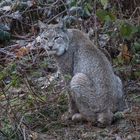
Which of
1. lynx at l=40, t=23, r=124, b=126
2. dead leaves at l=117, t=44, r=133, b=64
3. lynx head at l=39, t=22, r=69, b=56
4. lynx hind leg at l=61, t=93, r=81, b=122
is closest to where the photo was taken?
lynx at l=40, t=23, r=124, b=126

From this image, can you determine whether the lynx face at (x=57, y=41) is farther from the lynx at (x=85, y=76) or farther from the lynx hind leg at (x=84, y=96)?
the lynx hind leg at (x=84, y=96)

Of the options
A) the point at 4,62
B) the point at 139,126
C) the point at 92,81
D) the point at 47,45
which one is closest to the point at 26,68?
the point at 4,62

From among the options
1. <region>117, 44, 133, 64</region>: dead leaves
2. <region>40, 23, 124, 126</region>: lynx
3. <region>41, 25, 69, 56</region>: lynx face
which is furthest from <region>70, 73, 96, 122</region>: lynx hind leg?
<region>117, 44, 133, 64</region>: dead leaves

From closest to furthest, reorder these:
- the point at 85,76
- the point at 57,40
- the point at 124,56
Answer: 1. the point at 85,76
2. the point at 57,40
3. the point at 124,56

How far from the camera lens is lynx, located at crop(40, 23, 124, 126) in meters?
5.76

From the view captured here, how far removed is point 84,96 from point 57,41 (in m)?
0.73

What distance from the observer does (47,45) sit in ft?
20.3

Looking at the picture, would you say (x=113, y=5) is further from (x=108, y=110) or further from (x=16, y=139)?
(x=16, y=139)

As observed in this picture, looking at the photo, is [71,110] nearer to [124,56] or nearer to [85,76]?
[85,76]

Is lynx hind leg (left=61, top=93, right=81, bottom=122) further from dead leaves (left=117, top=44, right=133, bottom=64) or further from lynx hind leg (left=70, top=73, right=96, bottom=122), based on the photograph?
dead leaves (left=117, top=44, right=133, bottom=64)

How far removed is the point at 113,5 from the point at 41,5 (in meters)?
1.58

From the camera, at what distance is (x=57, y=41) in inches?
243

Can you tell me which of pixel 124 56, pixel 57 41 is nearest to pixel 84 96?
pixel 57 41

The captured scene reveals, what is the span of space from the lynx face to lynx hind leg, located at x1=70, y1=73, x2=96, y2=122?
440 millimetres
